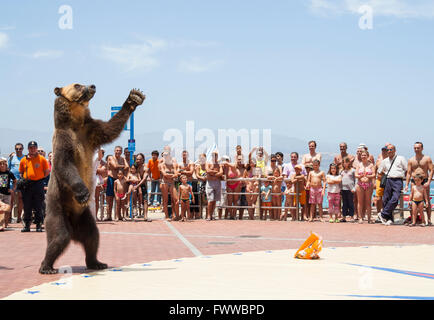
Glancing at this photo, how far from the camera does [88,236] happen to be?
7562mm

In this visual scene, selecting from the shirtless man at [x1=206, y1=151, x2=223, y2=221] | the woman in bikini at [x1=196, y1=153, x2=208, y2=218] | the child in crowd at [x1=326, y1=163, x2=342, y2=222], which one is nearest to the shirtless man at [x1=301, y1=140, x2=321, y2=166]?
the child in crowd at [x1=326, y1=163, x2=342, y2=222]

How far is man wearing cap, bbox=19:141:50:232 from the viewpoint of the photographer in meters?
13.6

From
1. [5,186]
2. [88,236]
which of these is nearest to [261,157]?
[5,186]

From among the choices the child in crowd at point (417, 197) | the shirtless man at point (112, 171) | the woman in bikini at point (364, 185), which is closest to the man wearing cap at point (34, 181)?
the shirtless man at point (112, 171)

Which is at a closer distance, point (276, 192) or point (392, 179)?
point (392, 179)

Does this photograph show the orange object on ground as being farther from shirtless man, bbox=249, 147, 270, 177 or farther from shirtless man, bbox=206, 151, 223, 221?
shirtless man, bbox=249, 147, 270, 177

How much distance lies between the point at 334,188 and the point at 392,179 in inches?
62.4

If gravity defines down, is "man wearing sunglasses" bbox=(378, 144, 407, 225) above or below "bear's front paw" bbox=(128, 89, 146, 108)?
below

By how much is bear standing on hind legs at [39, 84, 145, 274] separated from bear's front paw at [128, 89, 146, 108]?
0.03 metres

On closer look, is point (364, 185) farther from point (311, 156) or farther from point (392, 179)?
point (311, 156)

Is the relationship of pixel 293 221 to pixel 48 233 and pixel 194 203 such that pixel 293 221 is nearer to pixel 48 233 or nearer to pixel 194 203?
pixel 194 203

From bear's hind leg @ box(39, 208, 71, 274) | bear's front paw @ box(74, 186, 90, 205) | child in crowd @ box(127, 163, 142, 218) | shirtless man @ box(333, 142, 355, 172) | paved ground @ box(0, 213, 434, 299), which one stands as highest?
shirtless man @ box(333, 142, 355, 172)
